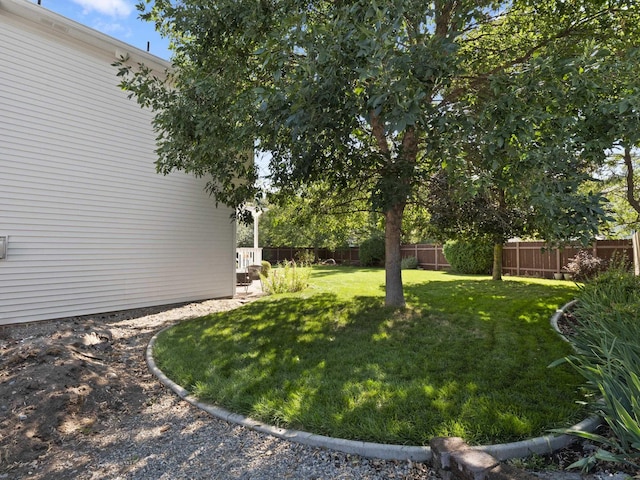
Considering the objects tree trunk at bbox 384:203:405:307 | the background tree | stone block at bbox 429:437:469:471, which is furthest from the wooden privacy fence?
stone block at bbox 429:437:469:471

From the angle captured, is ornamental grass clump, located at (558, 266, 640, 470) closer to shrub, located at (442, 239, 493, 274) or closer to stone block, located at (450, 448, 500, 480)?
stone block, located at (450, 448, 500, 480)

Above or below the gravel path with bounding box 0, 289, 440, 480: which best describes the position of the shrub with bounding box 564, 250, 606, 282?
above

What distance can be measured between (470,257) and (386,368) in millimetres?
12773

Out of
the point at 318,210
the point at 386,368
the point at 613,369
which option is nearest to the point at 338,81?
the point at 386,368

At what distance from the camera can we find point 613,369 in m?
2.97

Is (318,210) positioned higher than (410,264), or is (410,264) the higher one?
→ (318,210)

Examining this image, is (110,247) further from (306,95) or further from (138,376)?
(306,95)

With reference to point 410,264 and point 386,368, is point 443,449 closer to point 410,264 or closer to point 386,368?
point 386,368

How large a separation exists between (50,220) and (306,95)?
6.16 m

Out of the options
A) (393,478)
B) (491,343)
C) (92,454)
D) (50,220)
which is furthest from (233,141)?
(50,220)

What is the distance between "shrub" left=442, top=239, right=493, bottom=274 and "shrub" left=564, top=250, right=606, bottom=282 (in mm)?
3514

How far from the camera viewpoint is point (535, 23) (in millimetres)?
6316

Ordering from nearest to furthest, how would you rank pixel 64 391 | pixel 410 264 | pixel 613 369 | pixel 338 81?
pixel 613 369
pixel 338 81
pixel 64 391
pixel 410 264

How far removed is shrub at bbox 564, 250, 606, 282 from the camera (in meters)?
10.9
